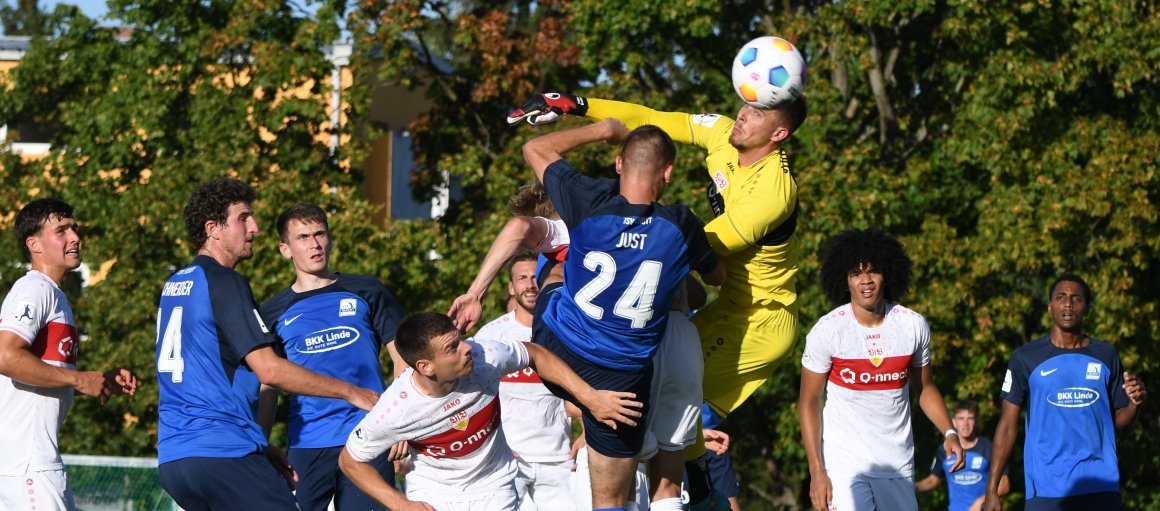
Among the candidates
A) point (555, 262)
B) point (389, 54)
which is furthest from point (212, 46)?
point (555, 262)

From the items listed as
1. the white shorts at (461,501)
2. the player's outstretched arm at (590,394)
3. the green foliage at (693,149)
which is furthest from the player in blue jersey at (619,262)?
the green foliage at (693,149)

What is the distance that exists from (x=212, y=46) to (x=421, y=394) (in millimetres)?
14210

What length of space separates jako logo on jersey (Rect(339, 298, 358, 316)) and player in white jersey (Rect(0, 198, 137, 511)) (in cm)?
133

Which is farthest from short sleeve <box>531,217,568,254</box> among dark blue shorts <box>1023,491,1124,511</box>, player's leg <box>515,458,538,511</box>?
dark blue shorts <box>1023,491,1124,511</box>

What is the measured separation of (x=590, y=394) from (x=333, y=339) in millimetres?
2184

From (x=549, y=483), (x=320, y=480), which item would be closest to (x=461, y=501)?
(x=320, y=480)

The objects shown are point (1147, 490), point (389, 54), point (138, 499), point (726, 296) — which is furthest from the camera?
point (389, 54)

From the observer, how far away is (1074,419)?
9.29 metres

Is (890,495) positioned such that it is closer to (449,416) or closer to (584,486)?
(584,486)

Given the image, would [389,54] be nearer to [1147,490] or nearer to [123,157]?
[123,157]

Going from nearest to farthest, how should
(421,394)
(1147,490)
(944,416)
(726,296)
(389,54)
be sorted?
(421,394) → (726,296) → (944,416) → (1147,490) → (389,54)

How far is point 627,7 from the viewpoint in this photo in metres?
17.8

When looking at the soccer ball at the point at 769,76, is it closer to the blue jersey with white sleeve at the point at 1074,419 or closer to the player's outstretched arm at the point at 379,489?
the player's outstretched arm at the point at 379,489

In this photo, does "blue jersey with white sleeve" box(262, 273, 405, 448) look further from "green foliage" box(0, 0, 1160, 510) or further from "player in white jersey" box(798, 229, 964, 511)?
"green foliage" box(0, 0, 1160, 510)
